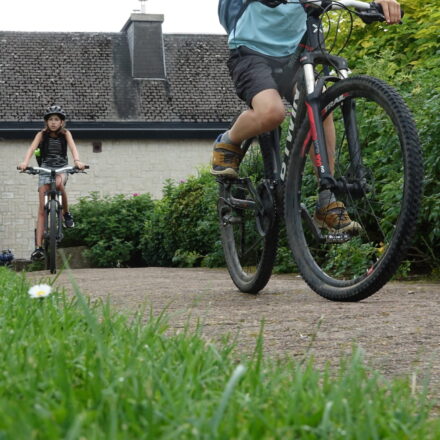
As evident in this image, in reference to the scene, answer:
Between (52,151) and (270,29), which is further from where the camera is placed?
(52,151)

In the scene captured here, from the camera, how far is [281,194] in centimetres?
447

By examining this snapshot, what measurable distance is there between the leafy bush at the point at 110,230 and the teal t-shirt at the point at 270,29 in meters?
15.2

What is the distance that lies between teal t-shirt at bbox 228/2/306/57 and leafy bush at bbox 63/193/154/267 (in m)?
15.2

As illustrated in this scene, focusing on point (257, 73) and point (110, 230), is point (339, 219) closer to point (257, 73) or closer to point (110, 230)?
point (257, 73)

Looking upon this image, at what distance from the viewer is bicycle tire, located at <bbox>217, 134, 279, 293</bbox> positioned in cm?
459

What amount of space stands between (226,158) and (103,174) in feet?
77.5

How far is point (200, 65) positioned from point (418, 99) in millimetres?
22828

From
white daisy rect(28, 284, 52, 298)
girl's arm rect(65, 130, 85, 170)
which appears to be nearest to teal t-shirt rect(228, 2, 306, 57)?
white daisy rect(28, 284, 52, 298)

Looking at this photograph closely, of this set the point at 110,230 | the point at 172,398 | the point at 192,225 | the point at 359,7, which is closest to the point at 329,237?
the point at 359,7

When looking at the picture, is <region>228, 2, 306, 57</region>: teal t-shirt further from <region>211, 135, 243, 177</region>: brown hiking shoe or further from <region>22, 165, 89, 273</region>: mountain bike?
<region>22, 165, 89, 273</region>: mountain bike

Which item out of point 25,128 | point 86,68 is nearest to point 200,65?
point 86,68

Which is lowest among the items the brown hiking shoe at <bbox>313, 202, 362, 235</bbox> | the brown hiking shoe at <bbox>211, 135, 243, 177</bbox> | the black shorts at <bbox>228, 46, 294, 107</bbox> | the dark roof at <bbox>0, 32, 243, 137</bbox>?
the brown hiking shoe at <bbox>313, 202, 362, 235</bbox>

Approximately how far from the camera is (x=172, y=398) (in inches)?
61.1

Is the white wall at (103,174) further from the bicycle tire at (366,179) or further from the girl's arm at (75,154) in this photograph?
the bicycle tire at (366,179)
